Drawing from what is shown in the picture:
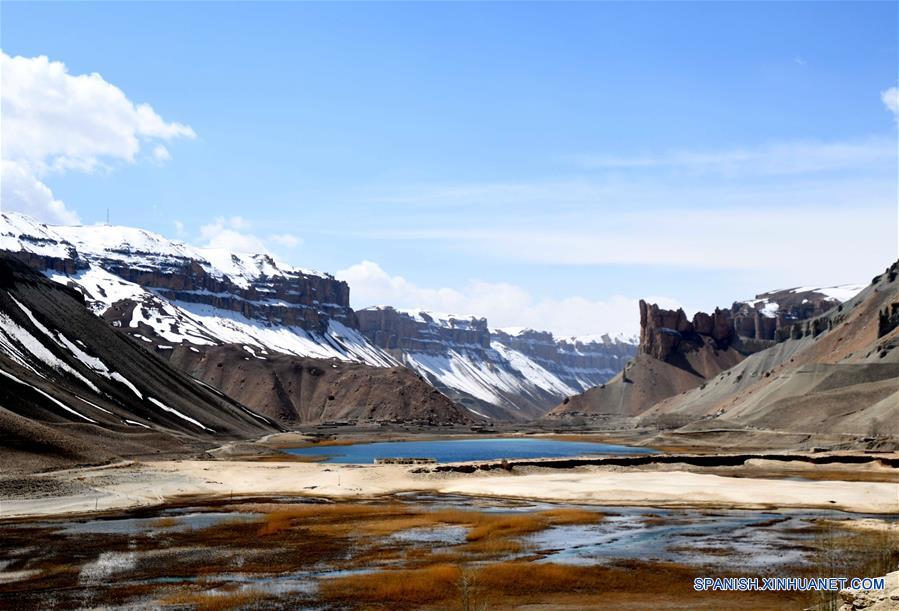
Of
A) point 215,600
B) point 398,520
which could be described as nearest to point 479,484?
point 398,520

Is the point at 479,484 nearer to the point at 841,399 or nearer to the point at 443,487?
the point at 443,487

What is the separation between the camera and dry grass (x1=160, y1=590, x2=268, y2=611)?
1310 inches

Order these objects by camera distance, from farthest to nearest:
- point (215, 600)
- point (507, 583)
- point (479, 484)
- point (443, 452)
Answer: point (443, 452) < point (479, 484) < point (507, 583) < point (215, 600)

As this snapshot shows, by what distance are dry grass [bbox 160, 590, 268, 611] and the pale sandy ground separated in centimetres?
2846

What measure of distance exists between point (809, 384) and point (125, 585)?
488 ft

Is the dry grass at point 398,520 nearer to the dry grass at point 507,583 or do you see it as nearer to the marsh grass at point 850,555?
the dry grass at point 507,583

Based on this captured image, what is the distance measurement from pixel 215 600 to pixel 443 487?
46767 millimetres

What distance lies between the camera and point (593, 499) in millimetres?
69688

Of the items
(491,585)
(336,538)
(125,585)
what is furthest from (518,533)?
(125,585)

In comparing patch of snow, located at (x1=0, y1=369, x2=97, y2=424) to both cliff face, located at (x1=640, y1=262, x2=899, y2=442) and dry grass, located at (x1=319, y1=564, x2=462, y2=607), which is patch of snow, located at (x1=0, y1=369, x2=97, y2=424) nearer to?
dry grass, located at (x1=319, y1=564, x2=462, y2=607)

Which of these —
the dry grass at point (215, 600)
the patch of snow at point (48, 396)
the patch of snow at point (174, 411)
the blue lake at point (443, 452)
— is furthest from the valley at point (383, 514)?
the blue lake at point (443, 452)

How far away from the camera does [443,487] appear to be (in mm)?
79938

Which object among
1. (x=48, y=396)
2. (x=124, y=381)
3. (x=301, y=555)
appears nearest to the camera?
(x=301, y=555)

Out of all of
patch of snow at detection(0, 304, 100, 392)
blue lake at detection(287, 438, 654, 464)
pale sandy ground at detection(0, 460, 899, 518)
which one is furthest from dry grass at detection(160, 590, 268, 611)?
patch of snow at detection(0, 304, 100, 392)
